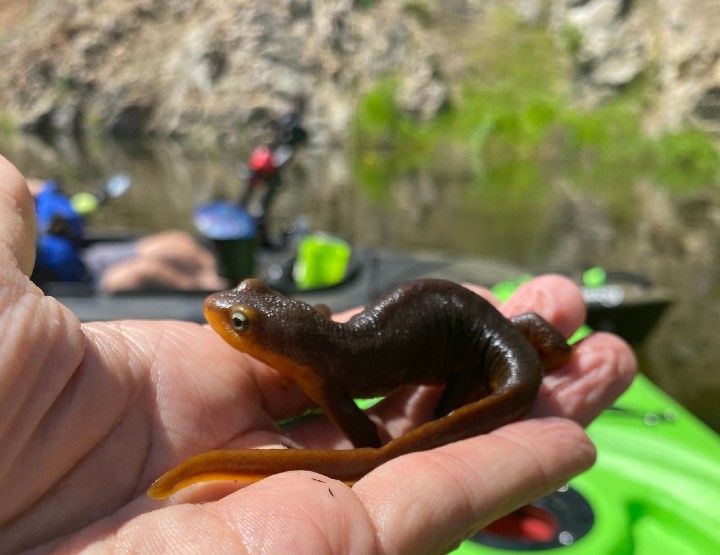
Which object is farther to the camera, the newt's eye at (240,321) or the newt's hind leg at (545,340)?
the newt's hind leg at (545,340)

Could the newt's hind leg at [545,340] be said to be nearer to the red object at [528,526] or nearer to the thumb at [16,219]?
the red object at [528,526]

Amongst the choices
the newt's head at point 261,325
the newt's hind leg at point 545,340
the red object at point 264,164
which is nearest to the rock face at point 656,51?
the red object at point 264,164

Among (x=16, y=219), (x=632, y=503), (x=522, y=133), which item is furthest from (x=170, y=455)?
(x=522, y=133)

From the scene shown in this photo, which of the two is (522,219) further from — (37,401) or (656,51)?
(656,51)

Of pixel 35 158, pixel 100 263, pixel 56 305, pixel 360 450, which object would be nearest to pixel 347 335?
pixel 360 450

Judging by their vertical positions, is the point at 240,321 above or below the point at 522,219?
above

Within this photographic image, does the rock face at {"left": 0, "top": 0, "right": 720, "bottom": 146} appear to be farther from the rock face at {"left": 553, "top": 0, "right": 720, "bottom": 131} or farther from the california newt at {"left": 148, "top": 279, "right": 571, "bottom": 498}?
the california newt at {"left": 148, "top": 279, "right": 571, "bottom": 498}

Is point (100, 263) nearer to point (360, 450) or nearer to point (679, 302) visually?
point (360, 450)
